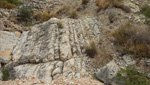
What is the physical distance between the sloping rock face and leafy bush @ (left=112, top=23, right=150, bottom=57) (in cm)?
138

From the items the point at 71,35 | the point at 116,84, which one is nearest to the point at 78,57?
the point at 71,35

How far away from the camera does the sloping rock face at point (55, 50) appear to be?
4.05m

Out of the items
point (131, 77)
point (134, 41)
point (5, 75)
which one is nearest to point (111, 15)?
point (134, 41)

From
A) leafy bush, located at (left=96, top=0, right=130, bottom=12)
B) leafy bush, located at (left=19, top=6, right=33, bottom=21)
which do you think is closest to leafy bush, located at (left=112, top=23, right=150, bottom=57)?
leafy bush, located at (left=96, top=0, right=130, bottom=12)

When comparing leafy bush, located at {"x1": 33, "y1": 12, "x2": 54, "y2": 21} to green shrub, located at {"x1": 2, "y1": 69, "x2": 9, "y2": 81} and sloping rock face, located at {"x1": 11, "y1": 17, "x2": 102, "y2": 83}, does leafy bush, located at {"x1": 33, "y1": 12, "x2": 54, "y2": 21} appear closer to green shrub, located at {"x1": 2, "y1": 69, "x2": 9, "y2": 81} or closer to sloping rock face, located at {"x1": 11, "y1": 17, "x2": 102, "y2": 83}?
sloping rock face, located at {"x1": 11, "y1": 17, "x2": 102, "y2": 83}

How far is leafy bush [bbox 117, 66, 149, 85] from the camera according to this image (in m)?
2.92

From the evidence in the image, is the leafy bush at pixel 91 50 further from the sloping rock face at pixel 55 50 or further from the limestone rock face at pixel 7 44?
the limestone rock face at pixel 7 44

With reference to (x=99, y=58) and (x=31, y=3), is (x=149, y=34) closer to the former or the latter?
(x=99, y=58)

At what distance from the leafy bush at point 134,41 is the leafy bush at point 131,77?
2.29 feet

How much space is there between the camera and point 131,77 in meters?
3.06

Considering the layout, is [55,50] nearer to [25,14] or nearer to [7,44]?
[7,44]

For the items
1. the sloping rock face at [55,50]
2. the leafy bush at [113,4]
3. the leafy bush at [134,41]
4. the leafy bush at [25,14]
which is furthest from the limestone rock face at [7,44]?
the leafy bush at [113,4]

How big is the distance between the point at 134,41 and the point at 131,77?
157 cm

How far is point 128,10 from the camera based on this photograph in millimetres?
6609
